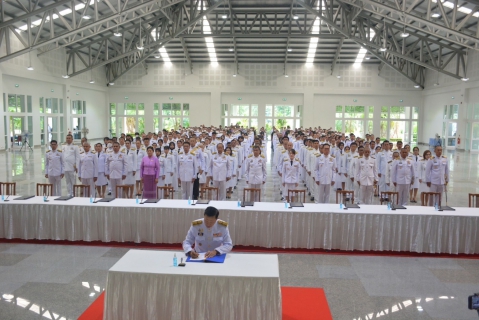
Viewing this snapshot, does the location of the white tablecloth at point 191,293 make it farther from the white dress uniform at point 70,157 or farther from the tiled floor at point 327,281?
the white dress uniform at point 70,157

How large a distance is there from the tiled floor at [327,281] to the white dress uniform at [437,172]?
11.7 feet

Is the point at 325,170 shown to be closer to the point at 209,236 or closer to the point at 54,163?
the point at 209,236

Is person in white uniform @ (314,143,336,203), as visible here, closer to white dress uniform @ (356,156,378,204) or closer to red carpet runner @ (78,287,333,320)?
white dress uniform @ (356,156,378,204)

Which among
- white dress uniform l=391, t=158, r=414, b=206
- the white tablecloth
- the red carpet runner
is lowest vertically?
the red carpet runner

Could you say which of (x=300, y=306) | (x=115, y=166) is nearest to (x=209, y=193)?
(x=115, y=166)

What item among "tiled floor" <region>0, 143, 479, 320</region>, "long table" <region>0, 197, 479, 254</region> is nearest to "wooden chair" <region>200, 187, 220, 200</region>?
"long table" <region>0, 197, 479, 254</region>

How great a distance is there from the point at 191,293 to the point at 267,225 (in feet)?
10.2

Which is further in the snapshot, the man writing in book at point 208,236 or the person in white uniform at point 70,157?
the person in white uniform at point 70,157

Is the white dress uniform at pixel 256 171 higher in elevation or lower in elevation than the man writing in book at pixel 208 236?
higher

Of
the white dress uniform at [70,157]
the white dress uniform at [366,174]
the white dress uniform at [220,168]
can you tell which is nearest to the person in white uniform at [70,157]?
the white dress uniform at [70,157]

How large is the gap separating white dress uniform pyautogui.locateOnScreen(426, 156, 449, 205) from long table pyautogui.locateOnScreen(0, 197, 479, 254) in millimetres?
2808

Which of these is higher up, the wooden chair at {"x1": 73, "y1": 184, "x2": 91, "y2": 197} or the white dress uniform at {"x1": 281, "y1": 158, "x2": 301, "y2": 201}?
the white dress uniform at {"x1": 281, "y1": 158, "x2": 301, "y2": 201}

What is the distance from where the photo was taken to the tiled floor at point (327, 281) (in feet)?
16.1

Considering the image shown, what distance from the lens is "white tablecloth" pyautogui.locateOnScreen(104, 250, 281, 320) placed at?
155 inches
